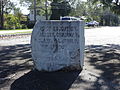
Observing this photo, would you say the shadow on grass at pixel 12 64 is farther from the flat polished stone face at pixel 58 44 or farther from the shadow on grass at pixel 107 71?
the shadow on grass at pixel 107 71

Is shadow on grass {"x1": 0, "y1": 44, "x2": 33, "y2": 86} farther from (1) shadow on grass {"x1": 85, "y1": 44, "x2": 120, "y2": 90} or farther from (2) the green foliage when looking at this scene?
(2) the green foliage

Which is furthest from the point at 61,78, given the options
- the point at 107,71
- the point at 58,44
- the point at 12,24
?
the point at 12,24

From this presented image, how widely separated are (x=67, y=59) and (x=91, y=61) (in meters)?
2.20

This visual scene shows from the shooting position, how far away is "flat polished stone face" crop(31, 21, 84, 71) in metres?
8.23

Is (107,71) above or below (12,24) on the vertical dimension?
below

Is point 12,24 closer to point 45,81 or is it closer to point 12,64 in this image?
point 12,64

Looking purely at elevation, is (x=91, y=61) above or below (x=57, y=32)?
below

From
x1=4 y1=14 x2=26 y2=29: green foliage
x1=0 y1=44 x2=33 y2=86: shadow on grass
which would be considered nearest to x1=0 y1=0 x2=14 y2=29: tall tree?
x1=4 y1=14 x2=26 y2=29: green foliage

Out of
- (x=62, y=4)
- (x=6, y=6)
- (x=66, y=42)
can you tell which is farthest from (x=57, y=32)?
(x=62, y=4)

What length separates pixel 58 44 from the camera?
8.30 metres

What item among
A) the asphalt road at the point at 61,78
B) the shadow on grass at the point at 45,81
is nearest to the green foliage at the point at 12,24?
the asphalt road at the point at 61,78

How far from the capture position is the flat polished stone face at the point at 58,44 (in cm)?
823

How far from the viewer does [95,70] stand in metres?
8.66

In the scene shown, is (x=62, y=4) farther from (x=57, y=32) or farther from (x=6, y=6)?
(x=57, y=32)
